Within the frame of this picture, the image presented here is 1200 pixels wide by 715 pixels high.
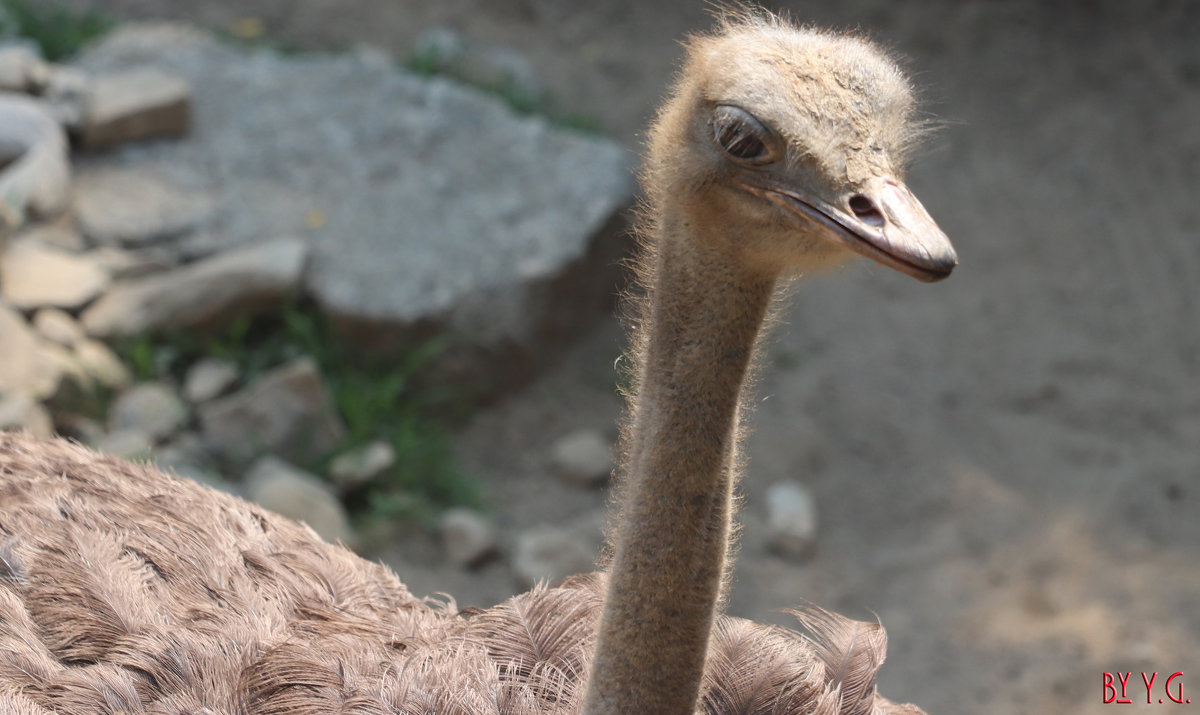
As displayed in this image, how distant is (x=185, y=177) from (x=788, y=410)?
2.12 m

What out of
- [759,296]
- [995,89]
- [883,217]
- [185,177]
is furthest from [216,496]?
[995,89]

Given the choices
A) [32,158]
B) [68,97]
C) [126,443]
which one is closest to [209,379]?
[126,443]

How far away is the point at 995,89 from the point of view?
535 cm

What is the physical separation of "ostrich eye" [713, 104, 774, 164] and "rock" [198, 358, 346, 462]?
2.34 m

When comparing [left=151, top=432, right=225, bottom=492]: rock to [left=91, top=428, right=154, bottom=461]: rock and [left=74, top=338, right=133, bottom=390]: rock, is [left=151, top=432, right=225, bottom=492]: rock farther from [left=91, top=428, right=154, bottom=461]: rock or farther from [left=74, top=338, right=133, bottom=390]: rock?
[left=74, top=338, right=133, bottom=390]: rock

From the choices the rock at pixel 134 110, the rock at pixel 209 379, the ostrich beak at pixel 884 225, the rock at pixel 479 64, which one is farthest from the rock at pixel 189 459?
the ostrich beak at pixel 884 225

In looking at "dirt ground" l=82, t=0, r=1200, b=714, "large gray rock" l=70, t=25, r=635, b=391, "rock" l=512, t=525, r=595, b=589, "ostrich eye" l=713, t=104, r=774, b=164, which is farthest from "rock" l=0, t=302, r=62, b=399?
"ostrich eye" l=713, t=104, r=774, b=164

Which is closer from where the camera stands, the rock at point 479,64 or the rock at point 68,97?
the rock at point 68,97

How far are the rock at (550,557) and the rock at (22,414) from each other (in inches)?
48.5

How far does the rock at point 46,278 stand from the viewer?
349 centimetres

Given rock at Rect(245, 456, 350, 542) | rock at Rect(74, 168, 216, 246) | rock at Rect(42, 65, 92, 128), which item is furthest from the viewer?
rock at Rect(42, 65, 92, 128)

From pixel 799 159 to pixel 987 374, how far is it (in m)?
3.22

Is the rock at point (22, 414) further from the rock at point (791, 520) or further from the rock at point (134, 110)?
the rock at point (791, 520)

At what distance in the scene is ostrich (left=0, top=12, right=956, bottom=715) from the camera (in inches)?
48.3
